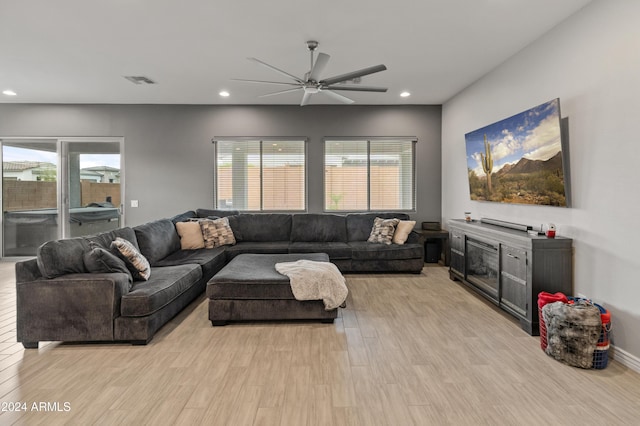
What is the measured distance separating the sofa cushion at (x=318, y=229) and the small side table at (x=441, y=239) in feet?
4.71

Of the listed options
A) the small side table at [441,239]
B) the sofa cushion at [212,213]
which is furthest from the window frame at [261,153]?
the small side table at [441,239]

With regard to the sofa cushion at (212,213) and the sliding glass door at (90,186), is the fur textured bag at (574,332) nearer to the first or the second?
the sofa cushion at (212,213)

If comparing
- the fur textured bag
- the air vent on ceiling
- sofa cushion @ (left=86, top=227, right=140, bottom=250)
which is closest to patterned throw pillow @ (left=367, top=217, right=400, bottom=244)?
the fur textured bag

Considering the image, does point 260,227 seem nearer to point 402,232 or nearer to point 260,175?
point 260,175

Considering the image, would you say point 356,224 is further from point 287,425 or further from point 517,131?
point 287,425

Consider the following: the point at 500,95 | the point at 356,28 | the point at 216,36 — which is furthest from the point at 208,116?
the point at 500,95

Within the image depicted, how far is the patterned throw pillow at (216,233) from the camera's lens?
5363 millimetres

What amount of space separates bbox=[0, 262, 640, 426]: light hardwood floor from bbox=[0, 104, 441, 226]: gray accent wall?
11.3 feet

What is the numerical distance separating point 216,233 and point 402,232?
9.79 ft

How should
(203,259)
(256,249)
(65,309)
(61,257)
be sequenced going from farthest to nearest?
(256,249) → (203,259) → (61,257) → (65,309)

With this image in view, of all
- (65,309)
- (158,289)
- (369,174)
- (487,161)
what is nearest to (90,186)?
(65,309)

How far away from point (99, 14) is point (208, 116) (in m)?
3.31

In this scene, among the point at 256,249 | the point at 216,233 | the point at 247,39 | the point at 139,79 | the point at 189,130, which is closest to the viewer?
the point at 247,39

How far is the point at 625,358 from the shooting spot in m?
2.59
